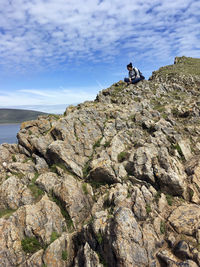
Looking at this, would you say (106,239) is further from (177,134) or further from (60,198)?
(177,134)

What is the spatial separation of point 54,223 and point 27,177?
7104mm

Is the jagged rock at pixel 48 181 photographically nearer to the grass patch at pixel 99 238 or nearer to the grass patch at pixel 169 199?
the grass patch at pixel 99 238

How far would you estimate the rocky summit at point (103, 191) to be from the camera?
12289 mm

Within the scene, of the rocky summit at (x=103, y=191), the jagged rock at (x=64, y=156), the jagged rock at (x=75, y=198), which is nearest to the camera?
the rocky summit at (x=103, y=191)

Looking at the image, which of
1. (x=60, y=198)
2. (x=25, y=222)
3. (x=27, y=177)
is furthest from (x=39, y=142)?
(x=25, y=222)

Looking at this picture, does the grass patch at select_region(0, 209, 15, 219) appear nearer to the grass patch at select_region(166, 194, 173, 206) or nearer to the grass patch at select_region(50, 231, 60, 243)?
the grass patch at select_region(50, 231, 60, 243)

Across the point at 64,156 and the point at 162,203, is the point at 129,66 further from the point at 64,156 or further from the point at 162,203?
the point at 162,203

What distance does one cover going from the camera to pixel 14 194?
17391 millimetres

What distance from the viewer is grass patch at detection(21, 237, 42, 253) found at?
1388cm

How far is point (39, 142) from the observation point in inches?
920

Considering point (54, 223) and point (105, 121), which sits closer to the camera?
point (54, 223)

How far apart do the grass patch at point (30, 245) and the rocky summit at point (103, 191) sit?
8 centimetres

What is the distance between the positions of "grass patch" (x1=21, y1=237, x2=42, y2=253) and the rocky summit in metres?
0.08

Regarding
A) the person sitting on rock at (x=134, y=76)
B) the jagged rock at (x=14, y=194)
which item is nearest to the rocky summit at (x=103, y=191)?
the jagged rock at (x=14, y=194)
